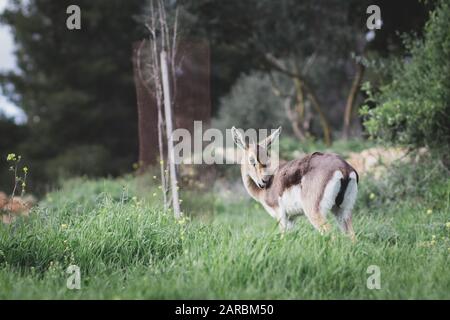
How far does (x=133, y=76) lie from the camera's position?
76.3ft

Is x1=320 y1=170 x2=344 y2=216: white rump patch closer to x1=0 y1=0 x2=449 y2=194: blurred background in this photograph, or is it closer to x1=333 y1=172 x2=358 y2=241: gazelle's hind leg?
x1=333 y1=172 x2=358 y2=241: gazelle's hind leg

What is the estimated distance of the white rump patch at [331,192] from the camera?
21.1 feet

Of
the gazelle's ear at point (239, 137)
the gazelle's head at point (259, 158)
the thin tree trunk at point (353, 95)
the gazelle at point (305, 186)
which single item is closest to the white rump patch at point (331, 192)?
the gazelle at point (305, 186)

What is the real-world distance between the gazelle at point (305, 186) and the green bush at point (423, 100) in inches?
120

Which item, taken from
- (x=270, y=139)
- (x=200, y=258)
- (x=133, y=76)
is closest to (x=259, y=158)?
(x=270, y=139)

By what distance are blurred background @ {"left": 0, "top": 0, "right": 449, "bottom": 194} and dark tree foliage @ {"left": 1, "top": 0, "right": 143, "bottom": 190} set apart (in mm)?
37

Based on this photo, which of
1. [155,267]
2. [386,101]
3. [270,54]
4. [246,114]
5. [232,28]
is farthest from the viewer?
[246,114]

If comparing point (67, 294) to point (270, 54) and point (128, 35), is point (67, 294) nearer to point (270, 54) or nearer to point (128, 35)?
point (270, 54)

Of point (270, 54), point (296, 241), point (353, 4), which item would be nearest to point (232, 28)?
point (270, 54)

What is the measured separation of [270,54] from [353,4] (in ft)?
10.4

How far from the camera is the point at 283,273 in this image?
544 centimetres

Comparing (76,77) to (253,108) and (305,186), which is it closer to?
(253,108)

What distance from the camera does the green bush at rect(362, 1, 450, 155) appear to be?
934 cm

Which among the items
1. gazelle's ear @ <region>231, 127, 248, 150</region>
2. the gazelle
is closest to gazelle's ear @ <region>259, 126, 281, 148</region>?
the gazelle
